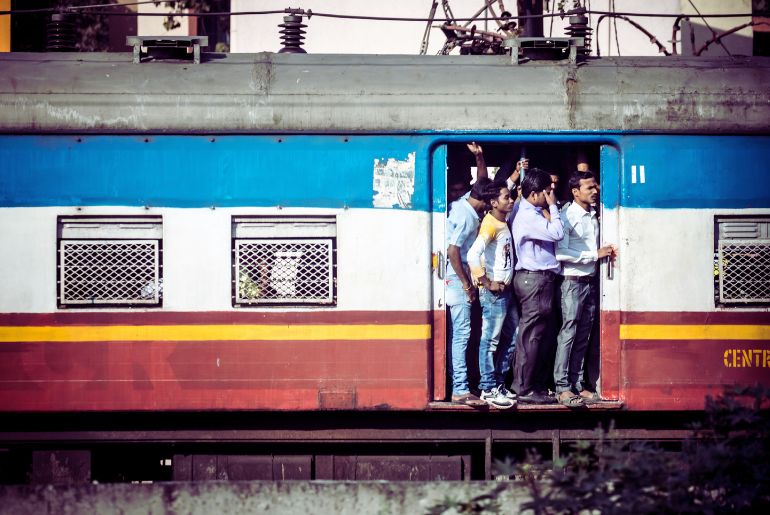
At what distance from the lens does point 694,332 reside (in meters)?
7.78

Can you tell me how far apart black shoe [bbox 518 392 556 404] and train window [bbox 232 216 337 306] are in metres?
1.57

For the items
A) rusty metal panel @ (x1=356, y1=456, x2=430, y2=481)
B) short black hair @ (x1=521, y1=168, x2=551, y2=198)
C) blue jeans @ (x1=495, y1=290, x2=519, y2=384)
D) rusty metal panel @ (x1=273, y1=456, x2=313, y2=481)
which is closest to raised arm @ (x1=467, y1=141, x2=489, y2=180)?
short black hair @ (x1=521, y1=168, x2=551, y2=198)

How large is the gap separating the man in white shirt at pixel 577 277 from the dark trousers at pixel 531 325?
12 centimetres

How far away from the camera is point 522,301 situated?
26.0ft

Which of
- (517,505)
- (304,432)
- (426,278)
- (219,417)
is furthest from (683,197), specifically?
(219,417)

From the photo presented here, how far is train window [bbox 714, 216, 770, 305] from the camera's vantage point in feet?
25.5

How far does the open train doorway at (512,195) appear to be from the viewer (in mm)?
7828

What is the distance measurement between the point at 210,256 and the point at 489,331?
83.1 inches

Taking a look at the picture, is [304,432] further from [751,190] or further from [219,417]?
[751,190]

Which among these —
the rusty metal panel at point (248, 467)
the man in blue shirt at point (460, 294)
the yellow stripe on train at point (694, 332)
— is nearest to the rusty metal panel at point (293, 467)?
the rusty metal panel at point (248, 467)

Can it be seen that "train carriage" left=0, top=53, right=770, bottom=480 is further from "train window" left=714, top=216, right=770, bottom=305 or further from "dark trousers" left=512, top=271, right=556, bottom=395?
"dark trousers" left=512, top=271, right=556, bottom=395

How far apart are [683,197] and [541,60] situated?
1.49 meters

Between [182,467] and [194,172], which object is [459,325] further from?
[182,467]

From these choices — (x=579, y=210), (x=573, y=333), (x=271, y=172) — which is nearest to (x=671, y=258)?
(x=579, y=210)
